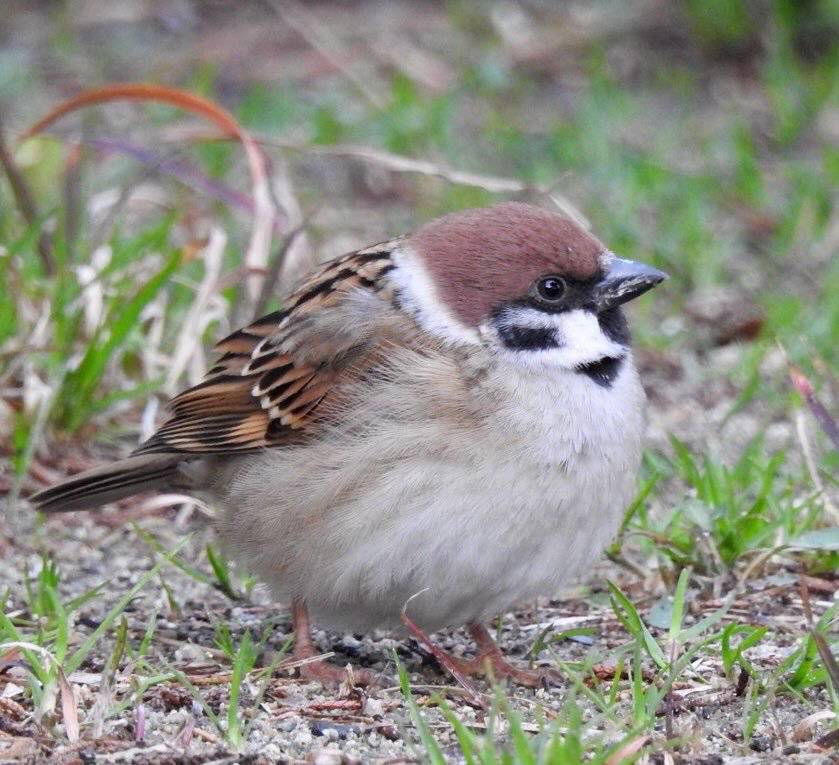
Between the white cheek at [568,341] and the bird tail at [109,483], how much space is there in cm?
108

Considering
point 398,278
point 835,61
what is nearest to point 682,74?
point 835,61

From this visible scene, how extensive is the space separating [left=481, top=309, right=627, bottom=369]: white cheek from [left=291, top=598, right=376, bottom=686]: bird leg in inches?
32.5

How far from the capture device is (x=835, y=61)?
8516 mm

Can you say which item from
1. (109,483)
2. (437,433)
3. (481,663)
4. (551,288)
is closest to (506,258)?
(551,288)

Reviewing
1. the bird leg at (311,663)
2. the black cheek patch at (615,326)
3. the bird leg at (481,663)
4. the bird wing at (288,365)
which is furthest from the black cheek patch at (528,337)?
the bird leg at (311,663)

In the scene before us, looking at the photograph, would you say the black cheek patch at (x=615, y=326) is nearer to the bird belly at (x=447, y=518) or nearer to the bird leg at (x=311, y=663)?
the bird belly at (x=447, y=518)

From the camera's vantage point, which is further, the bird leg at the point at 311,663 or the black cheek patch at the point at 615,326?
the black cheek patch at the point at 615,326

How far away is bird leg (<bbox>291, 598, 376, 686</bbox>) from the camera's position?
3.74 m

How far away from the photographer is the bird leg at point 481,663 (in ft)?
12.0

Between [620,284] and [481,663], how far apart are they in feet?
3.26

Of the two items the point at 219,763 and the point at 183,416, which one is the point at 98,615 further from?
the point at 219,763

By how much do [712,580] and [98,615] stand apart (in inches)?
64.1

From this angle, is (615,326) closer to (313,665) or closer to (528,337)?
(528,337)

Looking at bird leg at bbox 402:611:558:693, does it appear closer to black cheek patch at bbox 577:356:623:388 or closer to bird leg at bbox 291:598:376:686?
bird leg at bbox 291:598:376:686
